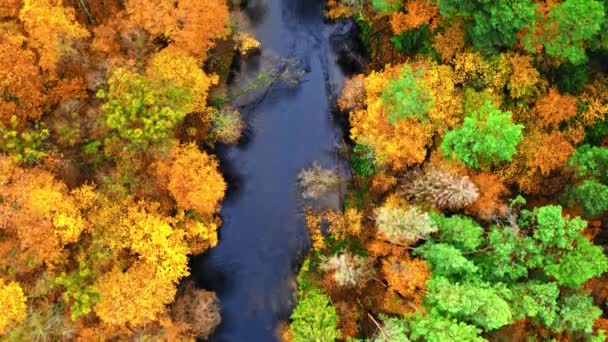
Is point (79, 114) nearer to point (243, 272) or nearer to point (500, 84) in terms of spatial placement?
point (243, 272)

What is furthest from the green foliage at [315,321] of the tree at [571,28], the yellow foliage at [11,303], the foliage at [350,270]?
the tree at [571,28]

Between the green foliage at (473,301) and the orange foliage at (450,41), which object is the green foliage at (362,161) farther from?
the green foliage at (473,301)

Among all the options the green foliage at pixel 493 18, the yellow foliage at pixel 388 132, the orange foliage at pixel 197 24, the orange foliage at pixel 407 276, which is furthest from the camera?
the yellow foliage at pixel 388 132

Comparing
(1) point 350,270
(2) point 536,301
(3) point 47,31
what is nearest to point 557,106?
(2) point 536,301

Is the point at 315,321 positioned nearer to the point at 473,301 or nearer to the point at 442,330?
the point at 442,330

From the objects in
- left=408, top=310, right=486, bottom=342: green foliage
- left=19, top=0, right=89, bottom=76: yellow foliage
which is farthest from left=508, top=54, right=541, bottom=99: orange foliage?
left=19, top=0, right=89, bottom=76: yellow foliage

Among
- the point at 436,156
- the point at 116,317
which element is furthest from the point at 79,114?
the point at 436,156
